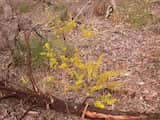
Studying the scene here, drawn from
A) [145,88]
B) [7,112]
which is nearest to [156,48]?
[145,88]

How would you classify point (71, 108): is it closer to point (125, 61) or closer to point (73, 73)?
point (73, 73)

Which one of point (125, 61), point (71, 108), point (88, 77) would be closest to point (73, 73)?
point (88, 77)

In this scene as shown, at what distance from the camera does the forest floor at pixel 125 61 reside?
4.68 meters

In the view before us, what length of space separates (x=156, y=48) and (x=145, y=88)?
1.37 m

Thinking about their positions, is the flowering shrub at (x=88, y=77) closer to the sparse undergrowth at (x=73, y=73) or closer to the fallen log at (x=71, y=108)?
the sparse undergrowth at (x=73, y=73)

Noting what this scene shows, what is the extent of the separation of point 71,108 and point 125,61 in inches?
68.4

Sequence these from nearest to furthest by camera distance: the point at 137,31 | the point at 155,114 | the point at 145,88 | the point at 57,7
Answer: the point at 155,114
the point at 145,88
the point at 137,31
the point at 57,7

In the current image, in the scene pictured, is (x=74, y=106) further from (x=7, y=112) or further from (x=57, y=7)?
(x=57, y=7)

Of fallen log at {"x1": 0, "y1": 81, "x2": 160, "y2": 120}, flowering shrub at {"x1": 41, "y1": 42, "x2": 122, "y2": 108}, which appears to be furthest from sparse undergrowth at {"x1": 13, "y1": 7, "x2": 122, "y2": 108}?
fallen log at {"x1": 0, "y1": 81, "x2": 160, "y2": 120}

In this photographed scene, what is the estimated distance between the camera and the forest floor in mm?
4680

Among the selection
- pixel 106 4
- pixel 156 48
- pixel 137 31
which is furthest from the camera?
pixel 106 4

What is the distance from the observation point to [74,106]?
4.48 m

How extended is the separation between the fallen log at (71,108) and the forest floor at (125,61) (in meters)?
0.12

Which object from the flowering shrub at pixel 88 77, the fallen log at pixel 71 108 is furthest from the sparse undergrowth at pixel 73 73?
the fallen log at pixel 71 108
